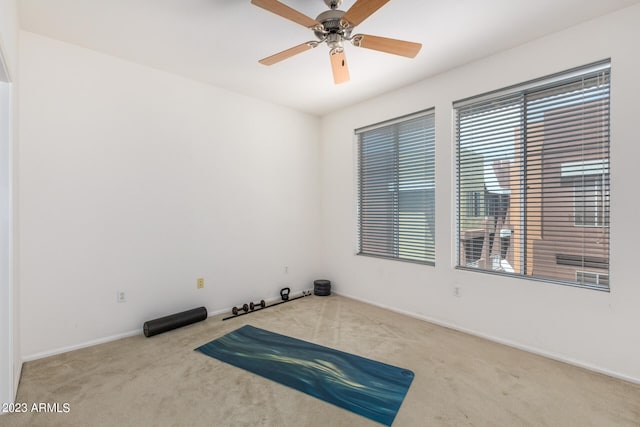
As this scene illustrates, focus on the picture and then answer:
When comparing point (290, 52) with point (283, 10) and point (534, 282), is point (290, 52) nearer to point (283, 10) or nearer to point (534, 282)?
point (283, 10)

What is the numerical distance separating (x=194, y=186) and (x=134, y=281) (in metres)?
1.20

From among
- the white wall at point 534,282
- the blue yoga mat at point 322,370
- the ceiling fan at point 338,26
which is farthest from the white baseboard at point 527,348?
the ceiling fan at point 338,26

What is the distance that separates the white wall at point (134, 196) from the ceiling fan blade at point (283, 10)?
81.8 inches

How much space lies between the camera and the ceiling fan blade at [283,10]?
1.74 m

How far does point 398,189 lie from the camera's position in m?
3.99

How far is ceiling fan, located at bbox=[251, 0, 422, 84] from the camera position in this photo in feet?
5.90

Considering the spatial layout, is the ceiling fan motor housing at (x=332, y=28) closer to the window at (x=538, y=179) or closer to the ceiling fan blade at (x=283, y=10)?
the ceiling fan blade at (x=283, y=10)

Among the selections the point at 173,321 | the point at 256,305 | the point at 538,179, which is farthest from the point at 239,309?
the point at 538,179

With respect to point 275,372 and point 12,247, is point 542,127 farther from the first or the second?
point 12,247

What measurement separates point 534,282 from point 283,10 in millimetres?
3024

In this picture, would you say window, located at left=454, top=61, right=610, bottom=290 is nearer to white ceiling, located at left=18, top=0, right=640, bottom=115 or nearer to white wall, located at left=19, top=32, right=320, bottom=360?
white ceiling, located at left=18, top=0, right=640, bottom=115

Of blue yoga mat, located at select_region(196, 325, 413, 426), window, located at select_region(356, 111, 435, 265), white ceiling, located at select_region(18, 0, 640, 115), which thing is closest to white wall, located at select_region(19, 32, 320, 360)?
white ceiling, located at select_region(18, 0, 640, 115)

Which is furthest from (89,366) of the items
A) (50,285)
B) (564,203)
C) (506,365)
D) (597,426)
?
(564,203)

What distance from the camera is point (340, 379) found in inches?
91.0
